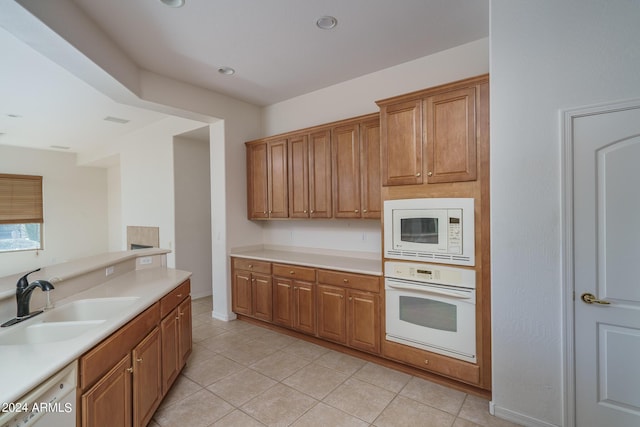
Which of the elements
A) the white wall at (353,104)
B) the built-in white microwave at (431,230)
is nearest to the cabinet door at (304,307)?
the white wall at (353,104)

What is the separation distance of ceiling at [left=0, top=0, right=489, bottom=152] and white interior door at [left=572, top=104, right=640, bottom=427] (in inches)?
56.3

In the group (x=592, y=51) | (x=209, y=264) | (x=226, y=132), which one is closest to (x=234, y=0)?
(x=226, y=132)

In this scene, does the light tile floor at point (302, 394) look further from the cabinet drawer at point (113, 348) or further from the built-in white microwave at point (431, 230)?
the built-in white microwave at point (431, 230)

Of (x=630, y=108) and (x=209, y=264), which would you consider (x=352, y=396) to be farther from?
(x=209, y=264)

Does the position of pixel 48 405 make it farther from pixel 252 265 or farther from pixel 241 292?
pixel 241 292

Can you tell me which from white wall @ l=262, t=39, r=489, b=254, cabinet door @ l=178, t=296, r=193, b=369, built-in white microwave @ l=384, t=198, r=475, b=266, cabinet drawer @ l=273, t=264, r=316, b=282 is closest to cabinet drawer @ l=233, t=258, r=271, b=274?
cabinet drawer @ l=273, t=264, r=316, b=282

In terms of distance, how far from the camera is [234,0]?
7.52 feet

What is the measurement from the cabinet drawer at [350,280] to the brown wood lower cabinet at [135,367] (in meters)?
1.44

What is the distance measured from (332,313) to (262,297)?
3.62ft

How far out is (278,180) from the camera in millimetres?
4102

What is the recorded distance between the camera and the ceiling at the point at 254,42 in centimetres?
240

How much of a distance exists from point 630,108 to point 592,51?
41cm

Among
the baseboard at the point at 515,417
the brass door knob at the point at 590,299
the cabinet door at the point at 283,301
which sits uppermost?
the brass door knob at the point at 590,299

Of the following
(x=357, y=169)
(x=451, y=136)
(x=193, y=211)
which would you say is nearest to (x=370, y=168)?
(x=357, y=169)
